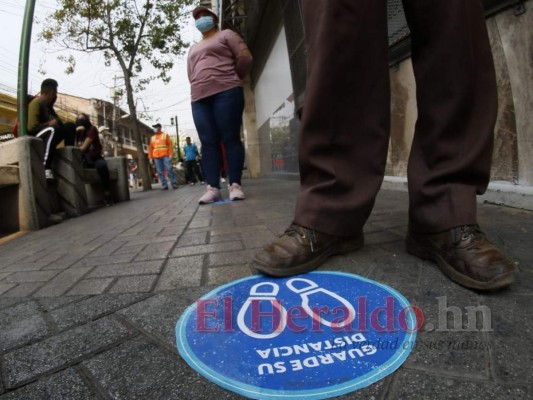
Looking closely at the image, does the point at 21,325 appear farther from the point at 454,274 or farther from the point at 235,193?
the point at 235,193

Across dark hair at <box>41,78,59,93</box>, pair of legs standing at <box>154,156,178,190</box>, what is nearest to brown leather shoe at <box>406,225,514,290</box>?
dark hair at <box>41,78,59,93</box>

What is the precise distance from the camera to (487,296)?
1.03m

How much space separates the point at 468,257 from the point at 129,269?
137 cm

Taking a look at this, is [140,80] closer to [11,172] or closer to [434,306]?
[11,172]

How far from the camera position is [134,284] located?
137cm

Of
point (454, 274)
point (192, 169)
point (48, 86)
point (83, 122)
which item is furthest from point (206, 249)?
point (192, 169)

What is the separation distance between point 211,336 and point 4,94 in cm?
2597

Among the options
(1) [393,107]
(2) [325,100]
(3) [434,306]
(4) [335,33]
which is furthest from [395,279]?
(1) [393,107]

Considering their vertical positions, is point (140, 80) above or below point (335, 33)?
above

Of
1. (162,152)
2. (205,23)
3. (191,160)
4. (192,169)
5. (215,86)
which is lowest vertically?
(192,169)

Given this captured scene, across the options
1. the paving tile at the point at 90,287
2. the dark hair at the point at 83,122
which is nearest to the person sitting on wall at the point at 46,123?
the dark hair at the point at 83,122

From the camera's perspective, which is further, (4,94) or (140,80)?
(4,94)

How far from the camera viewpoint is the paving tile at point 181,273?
1330 millimetres

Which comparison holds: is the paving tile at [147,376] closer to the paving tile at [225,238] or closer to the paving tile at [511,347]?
the paving tile at [511,347]
